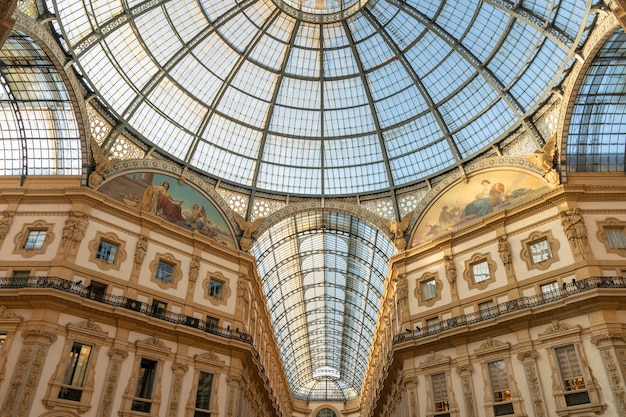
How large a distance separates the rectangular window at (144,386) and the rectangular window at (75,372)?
301 centimetres

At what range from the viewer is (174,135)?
3672cm

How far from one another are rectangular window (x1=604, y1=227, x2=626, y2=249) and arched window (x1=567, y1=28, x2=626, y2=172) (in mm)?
4817

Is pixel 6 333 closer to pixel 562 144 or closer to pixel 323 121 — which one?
pixel 323 121

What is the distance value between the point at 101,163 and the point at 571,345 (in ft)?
100

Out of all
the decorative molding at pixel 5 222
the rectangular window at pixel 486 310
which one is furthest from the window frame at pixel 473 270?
the decorative molding at pixel 5 222

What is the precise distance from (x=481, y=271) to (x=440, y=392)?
8.22 meters

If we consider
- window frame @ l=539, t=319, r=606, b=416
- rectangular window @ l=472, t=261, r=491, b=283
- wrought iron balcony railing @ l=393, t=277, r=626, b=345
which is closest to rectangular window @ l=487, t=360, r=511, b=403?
window frame @ l=539, t=319, r=606, b=416

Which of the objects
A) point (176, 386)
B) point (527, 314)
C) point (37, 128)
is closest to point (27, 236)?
point (37, 128)

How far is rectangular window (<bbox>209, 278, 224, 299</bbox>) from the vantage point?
32531 mm

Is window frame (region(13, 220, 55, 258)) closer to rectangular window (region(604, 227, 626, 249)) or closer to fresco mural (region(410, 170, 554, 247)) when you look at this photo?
fresco mural (region(410, 170, 554, 247))

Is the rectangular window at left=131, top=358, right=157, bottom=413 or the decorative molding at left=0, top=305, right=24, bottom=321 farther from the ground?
the decorative molding at left=0, top=305, right=24, bottom=321

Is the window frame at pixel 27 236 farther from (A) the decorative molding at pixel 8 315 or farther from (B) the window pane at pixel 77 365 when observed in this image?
(B) the window pane at pixel 77 365

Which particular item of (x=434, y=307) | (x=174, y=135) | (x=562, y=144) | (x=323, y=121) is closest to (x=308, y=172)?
(x=323, y=121)

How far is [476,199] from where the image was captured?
33844 millimetres
